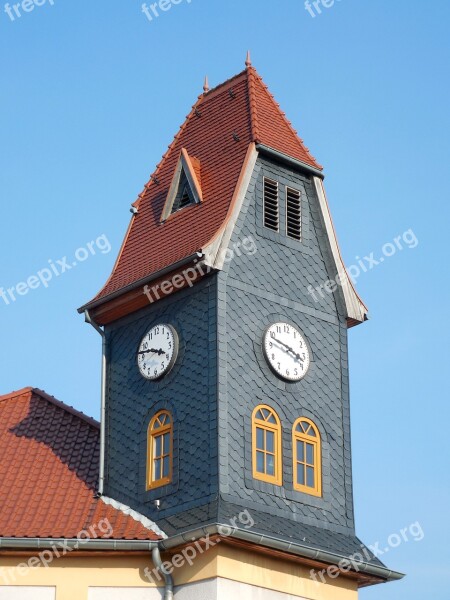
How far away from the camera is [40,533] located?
3103 centimetres

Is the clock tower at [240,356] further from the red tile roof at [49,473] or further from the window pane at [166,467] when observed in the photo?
the red tile roof at [49,473]

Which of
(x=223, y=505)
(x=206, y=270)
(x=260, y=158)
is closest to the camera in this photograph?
(x=223, y=505)

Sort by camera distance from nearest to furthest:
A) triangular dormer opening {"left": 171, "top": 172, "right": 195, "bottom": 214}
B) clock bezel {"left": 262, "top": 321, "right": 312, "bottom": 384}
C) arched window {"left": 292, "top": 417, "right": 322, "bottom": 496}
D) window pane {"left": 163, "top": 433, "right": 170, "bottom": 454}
Answer: 1. window pane {"left": 163, "top": 433, "right": 170, "bottom": 454}
2. arched window {"left": 292, "top": 417, "right": 322, "bottom": 496}
3. clock bezel {"left": 262, "top": 321, "right": 312, "bottom": 384}
4. triangular dormer opening {"left": 171, "top": 172, "right": 195, "bottom": 214}

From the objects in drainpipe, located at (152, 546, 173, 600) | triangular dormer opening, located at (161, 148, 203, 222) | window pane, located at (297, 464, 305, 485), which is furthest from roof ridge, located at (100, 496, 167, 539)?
triangular dormer opening, located at (161, 148, 203, 222)

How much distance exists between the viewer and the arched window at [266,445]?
32156 mm

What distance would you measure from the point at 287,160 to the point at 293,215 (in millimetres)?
1339

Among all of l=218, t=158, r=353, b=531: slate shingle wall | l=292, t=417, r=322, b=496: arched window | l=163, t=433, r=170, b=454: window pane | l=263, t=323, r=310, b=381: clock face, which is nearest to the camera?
l=218, t=158, r=353, b=531: slate shingle wall

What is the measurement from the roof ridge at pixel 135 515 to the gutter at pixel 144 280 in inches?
191

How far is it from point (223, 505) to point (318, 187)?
9.15 meters

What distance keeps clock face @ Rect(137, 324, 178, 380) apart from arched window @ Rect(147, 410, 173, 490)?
1059 millimetres

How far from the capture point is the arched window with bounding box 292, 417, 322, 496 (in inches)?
1296

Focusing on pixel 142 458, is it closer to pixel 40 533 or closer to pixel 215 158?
pixel 40 533

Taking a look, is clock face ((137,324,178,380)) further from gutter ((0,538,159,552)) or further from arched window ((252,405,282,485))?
gutter ((0,538,159,552))

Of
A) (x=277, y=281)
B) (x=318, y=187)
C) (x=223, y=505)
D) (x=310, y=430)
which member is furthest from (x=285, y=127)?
(x=223, y=505)
